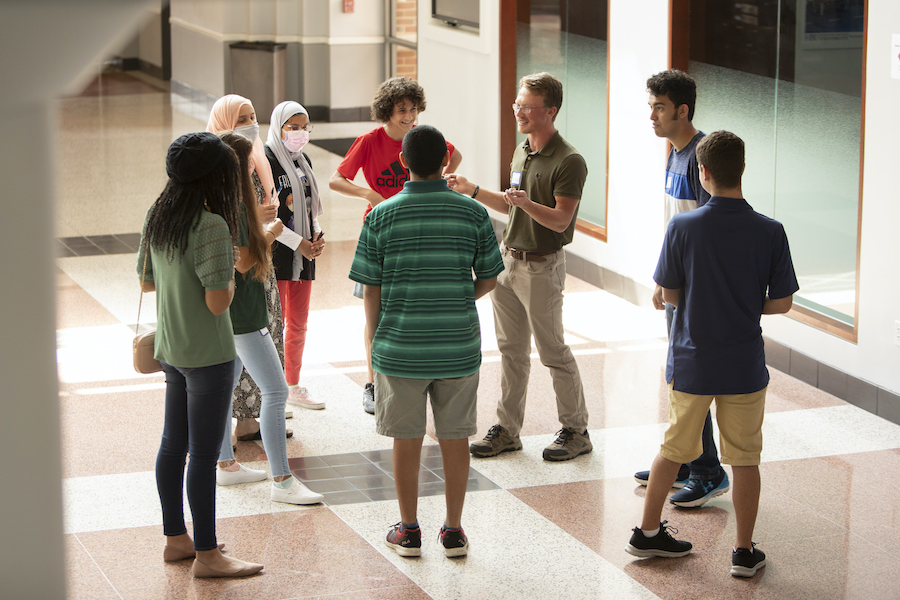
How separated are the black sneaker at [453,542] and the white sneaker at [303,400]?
1858 millimetres

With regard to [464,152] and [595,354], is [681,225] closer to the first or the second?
[595,354]

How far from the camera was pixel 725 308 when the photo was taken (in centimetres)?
346

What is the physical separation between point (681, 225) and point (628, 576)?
50.2 inches

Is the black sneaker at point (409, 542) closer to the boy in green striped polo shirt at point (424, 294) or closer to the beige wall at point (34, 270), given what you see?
the boy in green striped polo shirt at point (424, 294)

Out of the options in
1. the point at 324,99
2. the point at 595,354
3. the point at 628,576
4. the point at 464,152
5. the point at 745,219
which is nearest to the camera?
the point at 745,219

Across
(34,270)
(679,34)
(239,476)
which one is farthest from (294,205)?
(34,270)

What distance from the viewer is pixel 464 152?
1025cm

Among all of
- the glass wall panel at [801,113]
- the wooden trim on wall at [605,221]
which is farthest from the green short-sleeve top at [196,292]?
the wooden trim on wall at [605,221]

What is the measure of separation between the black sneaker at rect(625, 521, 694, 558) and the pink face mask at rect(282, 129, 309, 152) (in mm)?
2457

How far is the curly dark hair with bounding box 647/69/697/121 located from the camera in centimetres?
424

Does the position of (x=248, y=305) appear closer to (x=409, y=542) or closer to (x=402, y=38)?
(x=409, y=542)

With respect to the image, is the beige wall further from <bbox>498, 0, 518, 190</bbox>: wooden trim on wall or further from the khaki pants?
<bbox>498, 0, 518, 190</bbox>: wooden trim on wall

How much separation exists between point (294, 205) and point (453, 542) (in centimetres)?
201

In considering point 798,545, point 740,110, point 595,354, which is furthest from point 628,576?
point 740,110
